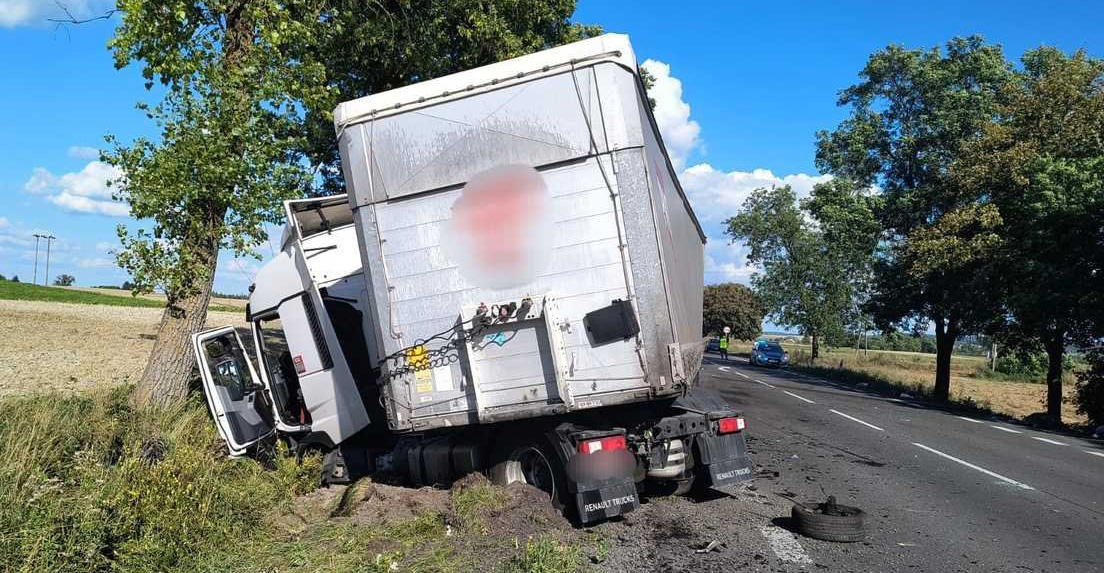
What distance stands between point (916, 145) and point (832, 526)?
87.7ft

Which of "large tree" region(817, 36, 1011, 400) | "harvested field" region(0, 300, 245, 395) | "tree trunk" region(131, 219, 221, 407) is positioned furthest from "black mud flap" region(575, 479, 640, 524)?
"large tree" region(817, 36, 1011, 400)

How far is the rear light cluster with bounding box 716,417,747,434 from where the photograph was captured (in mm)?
6914

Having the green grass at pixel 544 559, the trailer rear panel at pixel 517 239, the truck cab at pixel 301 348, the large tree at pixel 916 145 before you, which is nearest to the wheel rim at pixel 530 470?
the trailer rear panel at pixel 517 239

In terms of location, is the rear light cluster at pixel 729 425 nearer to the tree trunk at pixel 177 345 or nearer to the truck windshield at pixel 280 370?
the truck windshield at pixel 280 370

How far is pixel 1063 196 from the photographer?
18.0 meters

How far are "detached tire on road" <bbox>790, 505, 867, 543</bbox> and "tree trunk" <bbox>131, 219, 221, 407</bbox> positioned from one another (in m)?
7.46

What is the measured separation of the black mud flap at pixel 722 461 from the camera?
670cm

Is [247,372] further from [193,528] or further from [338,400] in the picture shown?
[193,528]

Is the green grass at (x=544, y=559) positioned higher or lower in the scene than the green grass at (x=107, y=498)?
lower

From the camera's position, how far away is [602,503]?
5.95 metres

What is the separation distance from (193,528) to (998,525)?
6505 millimetres

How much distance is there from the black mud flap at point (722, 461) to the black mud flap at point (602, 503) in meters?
0.97

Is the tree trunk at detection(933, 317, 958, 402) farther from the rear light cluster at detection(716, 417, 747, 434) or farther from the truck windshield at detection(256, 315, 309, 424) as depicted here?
the truck windshield at detection(256, 315, 309, 424)

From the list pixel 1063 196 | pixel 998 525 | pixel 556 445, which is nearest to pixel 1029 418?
pixel 1063 196
